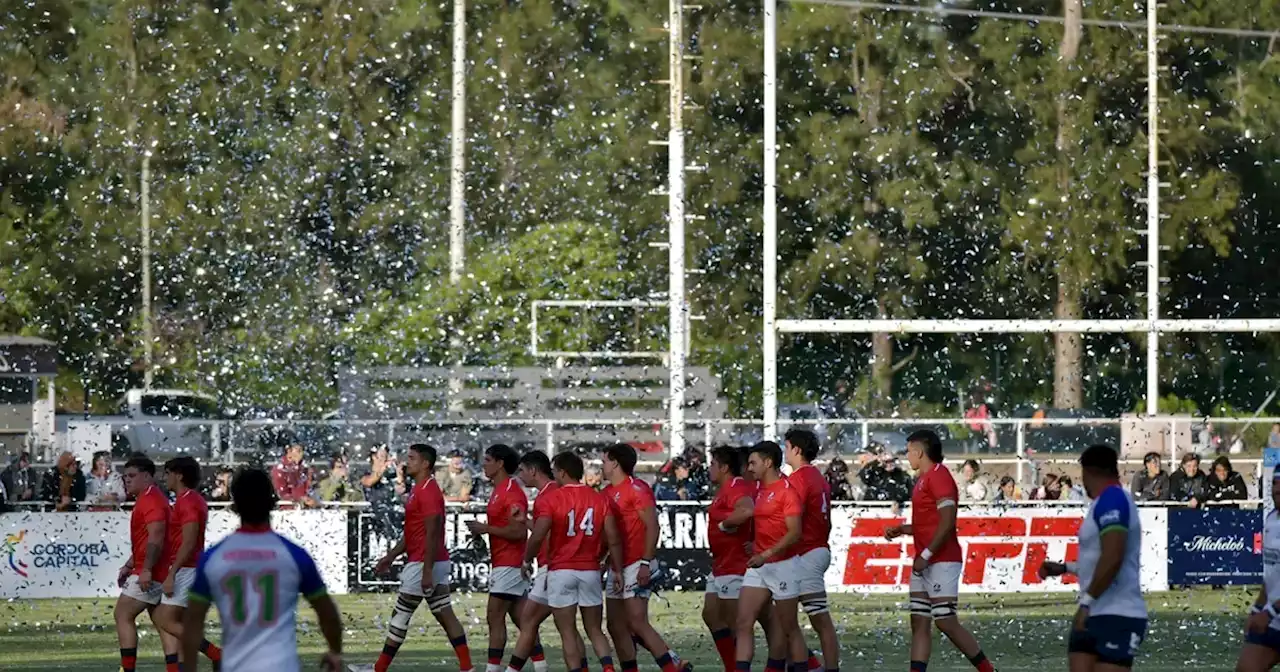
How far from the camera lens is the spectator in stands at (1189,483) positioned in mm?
26281

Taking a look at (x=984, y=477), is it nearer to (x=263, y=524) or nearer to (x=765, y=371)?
(x=765, y=371)

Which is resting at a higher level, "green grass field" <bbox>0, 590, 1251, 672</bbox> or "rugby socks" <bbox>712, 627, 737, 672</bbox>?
"rugby socks" <bbox>712, 627, 737, 672</bbox>

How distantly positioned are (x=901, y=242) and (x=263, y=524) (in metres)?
24.2

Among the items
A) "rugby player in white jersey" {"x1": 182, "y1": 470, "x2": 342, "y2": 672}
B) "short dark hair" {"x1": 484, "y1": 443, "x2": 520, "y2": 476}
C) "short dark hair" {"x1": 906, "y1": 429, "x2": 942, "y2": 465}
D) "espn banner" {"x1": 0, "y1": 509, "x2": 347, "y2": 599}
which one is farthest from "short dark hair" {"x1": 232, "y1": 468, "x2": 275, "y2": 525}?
"espn banner" {"x1": 0, "y1": 509, "x2": 347, "y2": 599}

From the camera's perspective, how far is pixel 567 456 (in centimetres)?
1495

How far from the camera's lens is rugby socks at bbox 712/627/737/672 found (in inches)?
629

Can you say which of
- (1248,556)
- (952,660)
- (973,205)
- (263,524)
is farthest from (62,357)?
(263,524)

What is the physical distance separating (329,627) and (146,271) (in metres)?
32.0

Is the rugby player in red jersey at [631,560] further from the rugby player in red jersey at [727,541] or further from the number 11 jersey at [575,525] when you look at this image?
the rugby player in red jersey at [727,541]

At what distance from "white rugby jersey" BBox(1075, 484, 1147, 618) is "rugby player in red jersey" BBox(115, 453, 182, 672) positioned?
20.7ft

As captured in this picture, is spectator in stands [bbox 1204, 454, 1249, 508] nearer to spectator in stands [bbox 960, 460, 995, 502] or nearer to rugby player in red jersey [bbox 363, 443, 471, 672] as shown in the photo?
spectator in stands [bbox 960, 460, 995, 502]

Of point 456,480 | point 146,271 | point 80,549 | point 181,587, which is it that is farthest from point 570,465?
point 146,271

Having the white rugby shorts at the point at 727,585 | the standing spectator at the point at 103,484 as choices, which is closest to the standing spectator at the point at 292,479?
the standing spectator at the point at 103,484

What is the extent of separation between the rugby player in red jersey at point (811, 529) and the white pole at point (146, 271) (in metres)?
24.9
